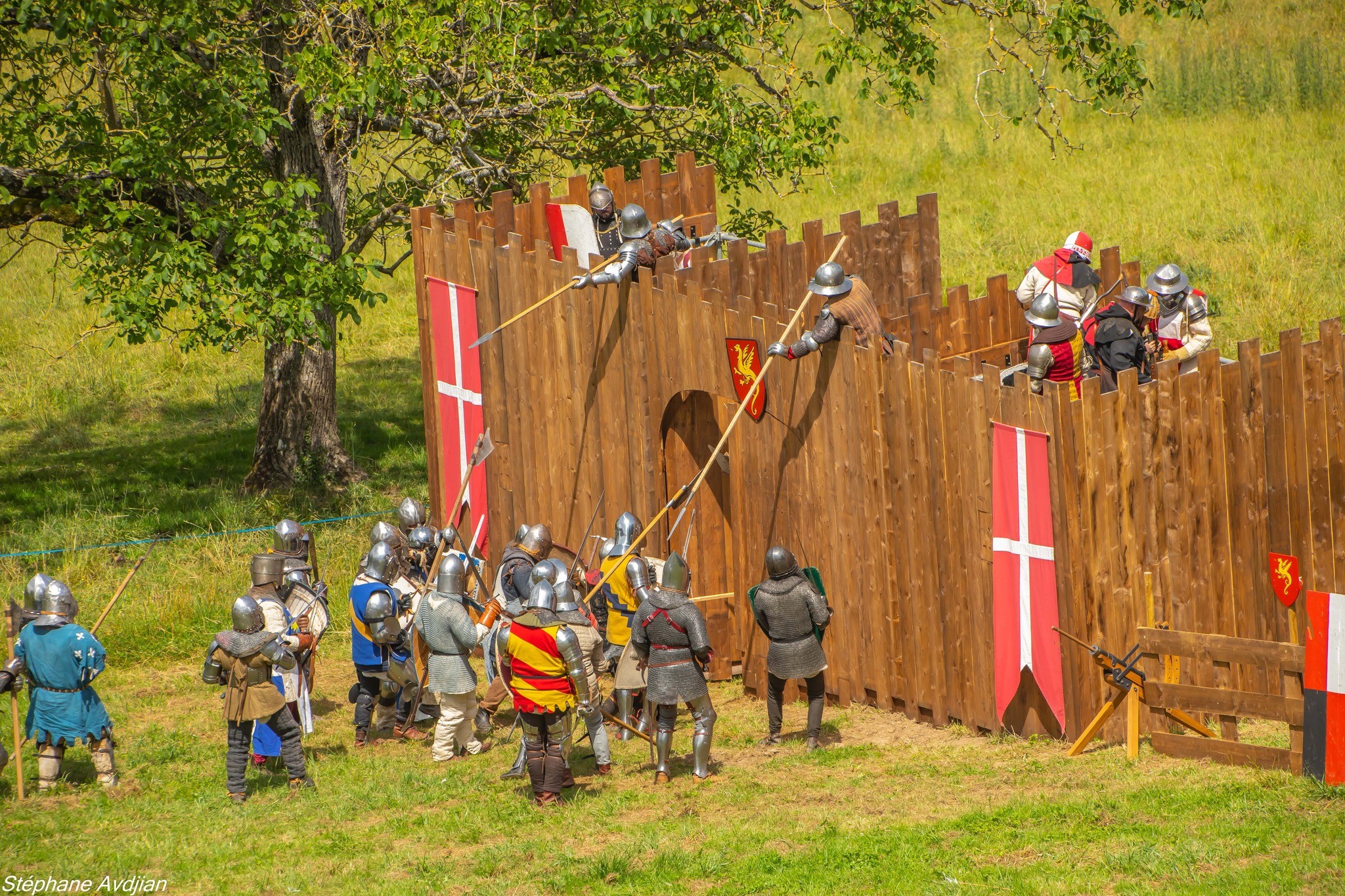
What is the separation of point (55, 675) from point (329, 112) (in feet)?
22.8

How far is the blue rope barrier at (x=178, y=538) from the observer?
47.3ft

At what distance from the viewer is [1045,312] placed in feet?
34.1

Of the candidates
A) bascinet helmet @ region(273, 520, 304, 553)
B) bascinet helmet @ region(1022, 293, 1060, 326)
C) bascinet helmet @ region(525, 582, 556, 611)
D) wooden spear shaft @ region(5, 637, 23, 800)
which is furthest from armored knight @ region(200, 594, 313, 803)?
bascinet helmet @ region(1022, 293, 1060, 326)

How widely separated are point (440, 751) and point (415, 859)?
202cm

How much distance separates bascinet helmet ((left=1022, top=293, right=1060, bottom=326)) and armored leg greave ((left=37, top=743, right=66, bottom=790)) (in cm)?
707

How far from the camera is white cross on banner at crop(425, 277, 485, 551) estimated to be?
512 inches

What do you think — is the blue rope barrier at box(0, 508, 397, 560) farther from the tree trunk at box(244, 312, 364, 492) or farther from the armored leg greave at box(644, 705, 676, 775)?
the armored leg greave at box(644, 705, 676, 775)

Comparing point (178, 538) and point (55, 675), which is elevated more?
point (178, 538)

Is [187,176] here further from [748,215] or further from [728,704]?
[728,704]

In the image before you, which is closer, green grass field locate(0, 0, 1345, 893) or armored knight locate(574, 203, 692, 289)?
green grass field locate(0, 0, 1345, 893)

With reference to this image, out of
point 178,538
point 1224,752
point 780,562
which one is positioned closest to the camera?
point 1224,752

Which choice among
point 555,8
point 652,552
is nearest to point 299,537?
point 652,552

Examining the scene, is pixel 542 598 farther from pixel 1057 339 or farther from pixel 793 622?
pixel 1057 339

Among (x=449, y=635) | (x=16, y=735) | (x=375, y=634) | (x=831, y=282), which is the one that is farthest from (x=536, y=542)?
(x=16, y=735)
